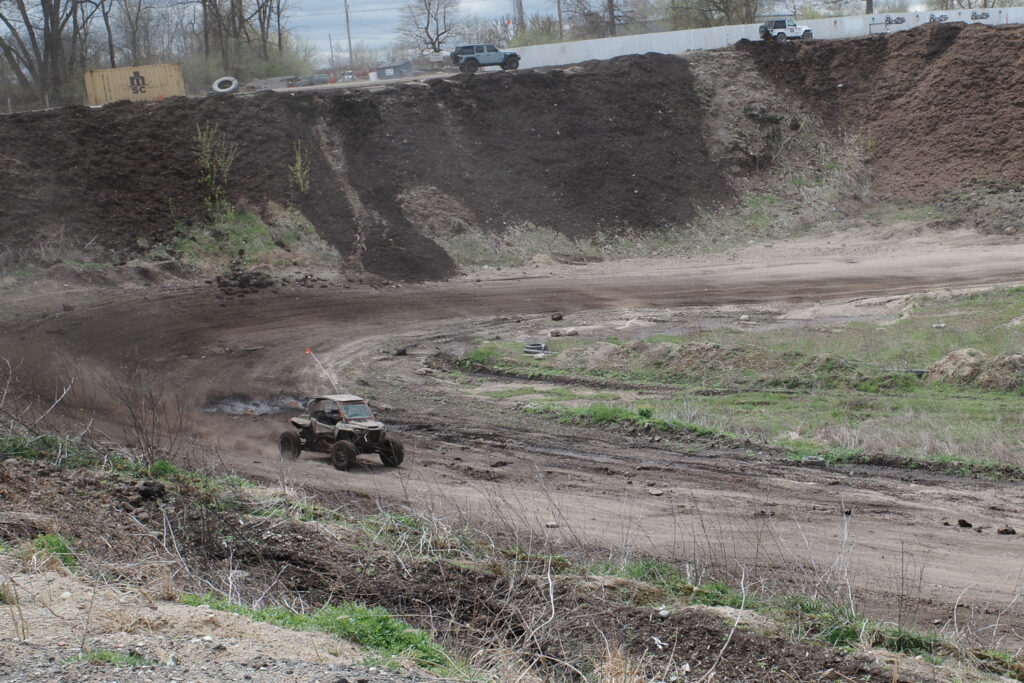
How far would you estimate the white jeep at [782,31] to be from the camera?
158 feet

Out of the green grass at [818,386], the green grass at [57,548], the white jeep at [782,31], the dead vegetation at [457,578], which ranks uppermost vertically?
the white jeep at [782,31]

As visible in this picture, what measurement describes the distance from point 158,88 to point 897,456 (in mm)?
38930

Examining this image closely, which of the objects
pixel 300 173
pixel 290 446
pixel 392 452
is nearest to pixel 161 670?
pixel 392 452

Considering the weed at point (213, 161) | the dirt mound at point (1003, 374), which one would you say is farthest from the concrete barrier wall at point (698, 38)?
the dirt mound at point (1003, 374)

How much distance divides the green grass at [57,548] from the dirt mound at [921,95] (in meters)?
39.1

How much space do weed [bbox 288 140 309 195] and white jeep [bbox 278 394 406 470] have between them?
22.2m

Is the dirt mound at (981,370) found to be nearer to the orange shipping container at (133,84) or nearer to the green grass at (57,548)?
the green grass at (57,548)

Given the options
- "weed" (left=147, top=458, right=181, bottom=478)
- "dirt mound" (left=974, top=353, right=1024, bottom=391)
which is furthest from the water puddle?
"dirt mound" (left=974, top=353, right=1024, bottom=391)

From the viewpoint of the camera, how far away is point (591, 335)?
24.4 m

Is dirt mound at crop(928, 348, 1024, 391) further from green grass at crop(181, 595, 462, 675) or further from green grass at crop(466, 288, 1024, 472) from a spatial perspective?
green grass at crop(181, 595, 462, 675)

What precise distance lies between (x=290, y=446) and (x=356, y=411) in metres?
1.31

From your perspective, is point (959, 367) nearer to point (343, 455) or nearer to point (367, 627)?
point (343, 455)

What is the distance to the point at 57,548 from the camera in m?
8.38

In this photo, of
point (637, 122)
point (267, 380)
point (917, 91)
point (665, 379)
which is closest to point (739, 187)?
point (637, 122)
